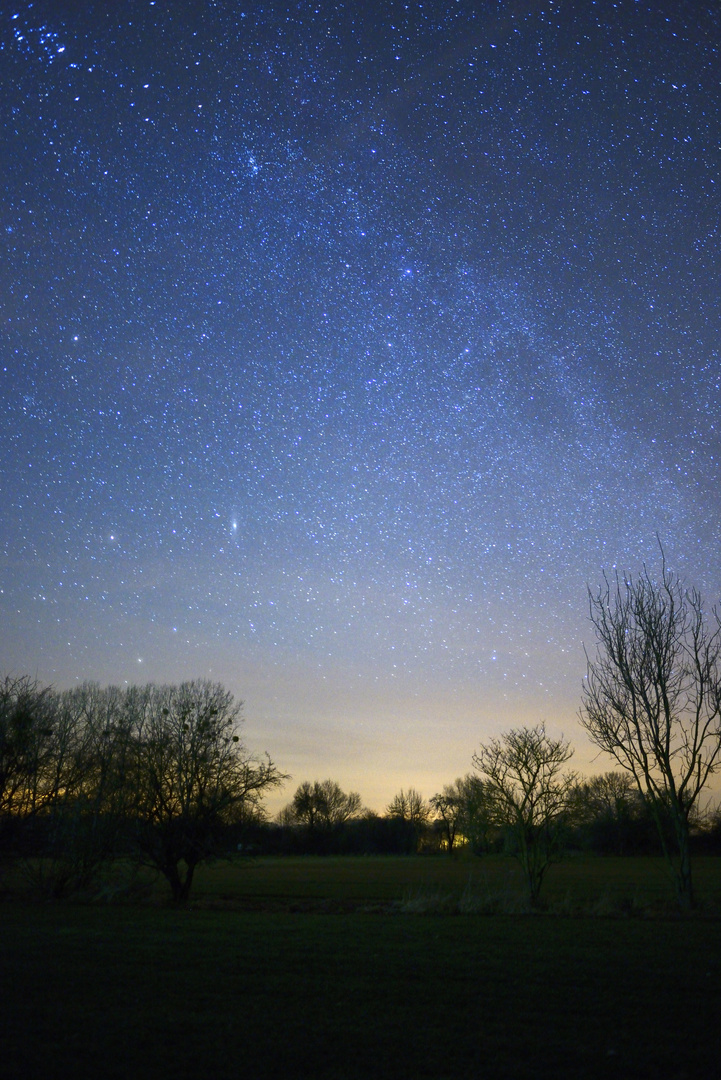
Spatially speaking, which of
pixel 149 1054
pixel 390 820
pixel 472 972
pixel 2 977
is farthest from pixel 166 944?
pixel 390 820

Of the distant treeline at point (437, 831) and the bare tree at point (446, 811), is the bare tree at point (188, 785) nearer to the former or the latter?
the distant treeline at point (437, 831)

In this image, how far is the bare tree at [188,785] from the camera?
1073 inches

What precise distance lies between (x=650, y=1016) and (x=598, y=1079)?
88.4 inches

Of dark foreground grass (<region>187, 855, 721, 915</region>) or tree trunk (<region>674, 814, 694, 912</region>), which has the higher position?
tree trunk (<region>674, 814, 694, 912</region>)

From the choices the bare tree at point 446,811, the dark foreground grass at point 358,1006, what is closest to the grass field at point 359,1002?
the dark foreground grass at point 358,1006

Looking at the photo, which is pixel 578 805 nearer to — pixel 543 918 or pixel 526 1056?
pixel 543 918

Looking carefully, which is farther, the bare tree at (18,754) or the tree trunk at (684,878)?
the bare tree at (18,754)

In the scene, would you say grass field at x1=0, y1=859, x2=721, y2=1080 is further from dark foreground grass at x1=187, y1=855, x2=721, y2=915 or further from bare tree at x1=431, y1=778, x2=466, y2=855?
bare tree at x1=431, y1=778, x2=466, y2=855

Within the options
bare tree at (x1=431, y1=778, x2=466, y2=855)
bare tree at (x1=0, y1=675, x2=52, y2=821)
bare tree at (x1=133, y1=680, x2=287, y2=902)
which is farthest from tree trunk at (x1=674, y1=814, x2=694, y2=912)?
bare tree at (x1=431, y1=778, x2=466, y2=855)

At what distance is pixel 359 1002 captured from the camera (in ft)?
25.4

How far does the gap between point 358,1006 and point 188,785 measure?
71.8 ft

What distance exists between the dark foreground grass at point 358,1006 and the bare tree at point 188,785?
14.3m

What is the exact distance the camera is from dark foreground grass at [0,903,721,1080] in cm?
561

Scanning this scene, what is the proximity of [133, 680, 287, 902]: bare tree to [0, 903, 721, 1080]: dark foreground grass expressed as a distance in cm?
1425
